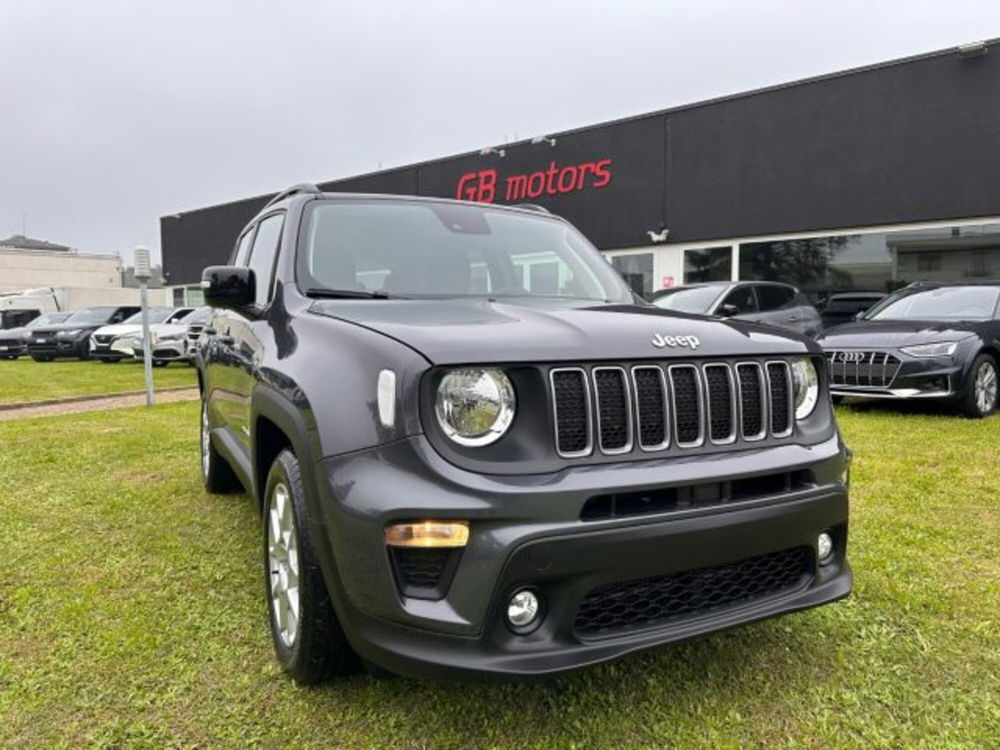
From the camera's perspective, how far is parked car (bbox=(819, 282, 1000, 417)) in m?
7.20

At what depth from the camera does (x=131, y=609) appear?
10.0 feet

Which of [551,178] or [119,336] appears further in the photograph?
[119,336]

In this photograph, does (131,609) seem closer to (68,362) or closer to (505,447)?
(505,447)

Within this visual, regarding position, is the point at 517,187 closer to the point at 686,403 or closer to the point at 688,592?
the point at 686,403

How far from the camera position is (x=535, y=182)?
1680 cm

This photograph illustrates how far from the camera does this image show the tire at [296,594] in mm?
2174

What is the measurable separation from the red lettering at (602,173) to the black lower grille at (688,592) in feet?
45.9

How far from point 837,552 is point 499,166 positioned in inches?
626

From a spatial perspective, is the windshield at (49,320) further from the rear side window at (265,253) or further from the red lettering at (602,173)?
the rear side window at (265,253)

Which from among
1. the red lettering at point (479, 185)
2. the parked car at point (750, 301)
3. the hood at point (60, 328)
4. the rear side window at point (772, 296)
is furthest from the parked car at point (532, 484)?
the hood at point (60, 328)

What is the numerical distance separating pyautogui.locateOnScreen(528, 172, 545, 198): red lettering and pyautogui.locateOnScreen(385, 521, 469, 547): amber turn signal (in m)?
15.6

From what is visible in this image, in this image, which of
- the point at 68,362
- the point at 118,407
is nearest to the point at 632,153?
the point at 118,407

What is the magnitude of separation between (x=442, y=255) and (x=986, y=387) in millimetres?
6711

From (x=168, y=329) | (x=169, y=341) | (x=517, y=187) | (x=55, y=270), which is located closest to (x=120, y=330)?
(x=168, y=329)
